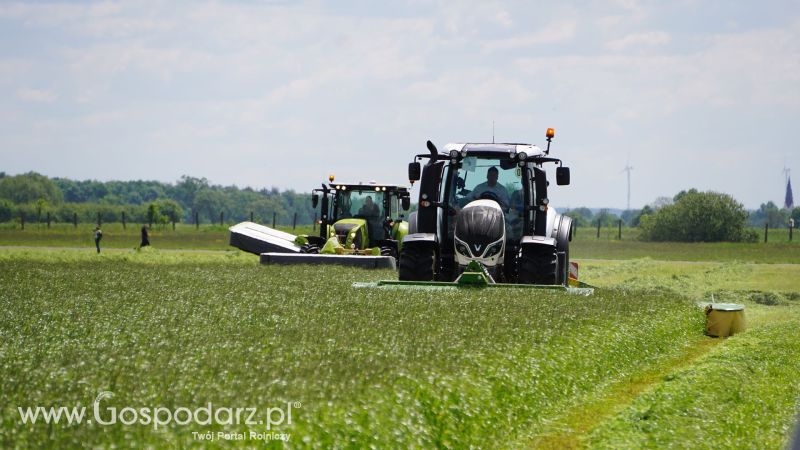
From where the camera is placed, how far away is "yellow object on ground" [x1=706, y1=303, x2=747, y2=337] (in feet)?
58.3

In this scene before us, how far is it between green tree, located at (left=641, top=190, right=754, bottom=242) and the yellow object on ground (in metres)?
57.4

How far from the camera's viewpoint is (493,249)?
18844 millimetres

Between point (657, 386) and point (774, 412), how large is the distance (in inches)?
55.4

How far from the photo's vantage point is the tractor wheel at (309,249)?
29766mm

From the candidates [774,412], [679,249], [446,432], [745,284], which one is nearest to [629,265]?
[745,284]

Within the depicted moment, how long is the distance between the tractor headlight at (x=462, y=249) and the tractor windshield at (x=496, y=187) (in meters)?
0.89

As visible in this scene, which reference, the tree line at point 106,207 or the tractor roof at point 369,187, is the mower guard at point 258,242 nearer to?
the tractor roof at point 369,187

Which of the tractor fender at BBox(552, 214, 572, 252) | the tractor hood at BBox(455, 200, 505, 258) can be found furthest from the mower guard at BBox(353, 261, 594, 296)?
the tractor fender at BBox(552, 214, 572, 252)

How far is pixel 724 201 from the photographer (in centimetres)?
7406

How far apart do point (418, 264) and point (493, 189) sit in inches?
78.8

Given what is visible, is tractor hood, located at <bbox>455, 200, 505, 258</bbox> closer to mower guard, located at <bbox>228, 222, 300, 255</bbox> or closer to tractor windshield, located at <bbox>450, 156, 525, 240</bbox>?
tractor windshield, located at <bbox>450, 156, 525, 240</bbox>

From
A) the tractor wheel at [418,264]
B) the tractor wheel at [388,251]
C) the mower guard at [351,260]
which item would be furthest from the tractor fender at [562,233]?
the tractor wheel at [388,251]

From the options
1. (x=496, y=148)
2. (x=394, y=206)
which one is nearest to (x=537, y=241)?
(x=496, y=148)

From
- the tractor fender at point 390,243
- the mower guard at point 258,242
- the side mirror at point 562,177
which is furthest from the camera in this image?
the mower guard at point 258,242
